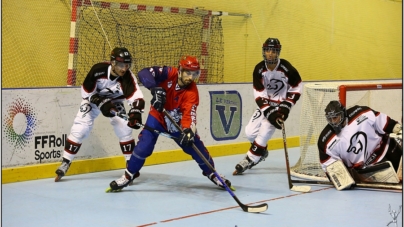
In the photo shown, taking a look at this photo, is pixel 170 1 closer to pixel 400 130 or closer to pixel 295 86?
pixel 295 86

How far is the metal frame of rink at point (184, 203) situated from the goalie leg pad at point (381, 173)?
4.4 inches

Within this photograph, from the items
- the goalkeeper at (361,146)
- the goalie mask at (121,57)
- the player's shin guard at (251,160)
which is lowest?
the player's shin guard at (251,160)

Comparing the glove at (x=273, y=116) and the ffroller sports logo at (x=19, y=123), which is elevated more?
the glove at (x=273, y=116)

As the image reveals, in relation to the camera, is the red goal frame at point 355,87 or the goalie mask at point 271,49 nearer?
the goalie mask at point 271,49

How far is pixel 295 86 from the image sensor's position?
229 inches

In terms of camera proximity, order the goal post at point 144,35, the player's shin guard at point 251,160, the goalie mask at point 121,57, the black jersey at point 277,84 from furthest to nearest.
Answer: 1. the goal post at point 144,35
2. the player's shin guard at point 251,160
3. the black jersey at point 277,84
4. the goalie mask at point 121,57

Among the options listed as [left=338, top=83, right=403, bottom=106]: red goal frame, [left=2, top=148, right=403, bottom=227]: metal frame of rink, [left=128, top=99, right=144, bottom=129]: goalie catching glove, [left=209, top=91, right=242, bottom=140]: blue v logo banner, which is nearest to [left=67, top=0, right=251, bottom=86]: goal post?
[left=209, top=91, right=242, bottom=140]: blue v logo banner

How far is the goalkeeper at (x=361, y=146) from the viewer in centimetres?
512

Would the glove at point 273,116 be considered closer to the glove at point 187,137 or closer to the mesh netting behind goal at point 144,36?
the glove at point 187,137

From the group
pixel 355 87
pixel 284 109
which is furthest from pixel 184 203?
pixel 355 87

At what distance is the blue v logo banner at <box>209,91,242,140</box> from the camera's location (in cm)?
701

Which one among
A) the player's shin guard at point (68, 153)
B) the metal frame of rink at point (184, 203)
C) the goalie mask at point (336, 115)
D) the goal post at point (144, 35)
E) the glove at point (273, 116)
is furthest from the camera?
the goal post at point (144, 35)

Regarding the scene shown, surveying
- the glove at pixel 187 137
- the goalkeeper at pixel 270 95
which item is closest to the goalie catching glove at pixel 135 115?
the glove at pixel 187 137

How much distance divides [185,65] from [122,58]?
2.35 ft
